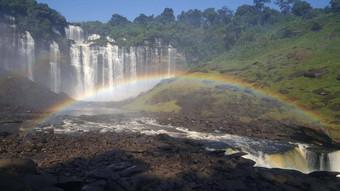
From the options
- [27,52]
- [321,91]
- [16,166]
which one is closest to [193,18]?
[27,52]

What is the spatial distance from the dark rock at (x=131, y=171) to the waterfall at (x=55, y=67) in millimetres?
63877

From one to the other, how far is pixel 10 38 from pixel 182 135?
5613cm

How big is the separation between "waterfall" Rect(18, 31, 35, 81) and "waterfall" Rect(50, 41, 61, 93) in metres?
5.49

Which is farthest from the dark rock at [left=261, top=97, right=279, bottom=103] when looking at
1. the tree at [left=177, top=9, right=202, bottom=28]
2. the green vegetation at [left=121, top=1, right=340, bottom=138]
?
the tree at [left=177, top=9, right=202, bottom=28]

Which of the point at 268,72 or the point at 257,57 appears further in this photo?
the point at 257,57

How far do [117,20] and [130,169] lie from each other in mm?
124559

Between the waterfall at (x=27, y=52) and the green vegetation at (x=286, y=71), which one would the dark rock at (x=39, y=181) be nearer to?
the green vegetation at (x=286, y=71)

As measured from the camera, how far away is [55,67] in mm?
69438

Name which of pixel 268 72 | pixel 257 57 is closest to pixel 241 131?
pixel 268 72

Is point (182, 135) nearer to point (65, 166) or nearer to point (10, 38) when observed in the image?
point (65, 166)

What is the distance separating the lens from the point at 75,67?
7312 cm

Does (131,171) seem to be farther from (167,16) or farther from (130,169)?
(167,16)

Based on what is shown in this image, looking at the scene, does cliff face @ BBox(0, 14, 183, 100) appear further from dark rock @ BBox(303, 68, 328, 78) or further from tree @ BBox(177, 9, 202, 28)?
tree @ BBox(177, 9, 202, 28)

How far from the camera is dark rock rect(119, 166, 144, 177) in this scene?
1174cm
